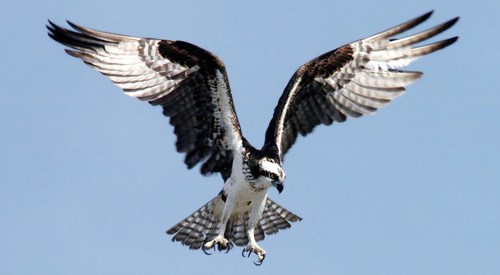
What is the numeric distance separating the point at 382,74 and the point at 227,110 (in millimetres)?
2466

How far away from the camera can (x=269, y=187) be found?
1603 centimetres

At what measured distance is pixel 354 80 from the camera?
17828 mm

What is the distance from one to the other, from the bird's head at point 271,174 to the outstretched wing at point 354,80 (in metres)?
1.60

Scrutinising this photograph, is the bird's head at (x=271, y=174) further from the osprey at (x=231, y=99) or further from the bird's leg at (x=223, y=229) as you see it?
the bird's leg at (x=223, y=229)

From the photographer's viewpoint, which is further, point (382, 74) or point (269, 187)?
point (382, 74)

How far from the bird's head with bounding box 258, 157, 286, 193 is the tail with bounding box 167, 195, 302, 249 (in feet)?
4.33

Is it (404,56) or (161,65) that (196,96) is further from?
(404,56)

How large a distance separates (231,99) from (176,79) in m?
0.74

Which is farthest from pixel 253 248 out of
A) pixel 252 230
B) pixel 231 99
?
pixel 231 99

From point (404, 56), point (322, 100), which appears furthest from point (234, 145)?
point (404, 56)

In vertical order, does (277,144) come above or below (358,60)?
below

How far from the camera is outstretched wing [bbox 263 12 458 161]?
17.6 m

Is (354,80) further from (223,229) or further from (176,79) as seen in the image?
(223,229)

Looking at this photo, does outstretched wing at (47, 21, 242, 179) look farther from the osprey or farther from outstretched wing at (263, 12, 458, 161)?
outstretched wing at (263, 12, 458, 161)
